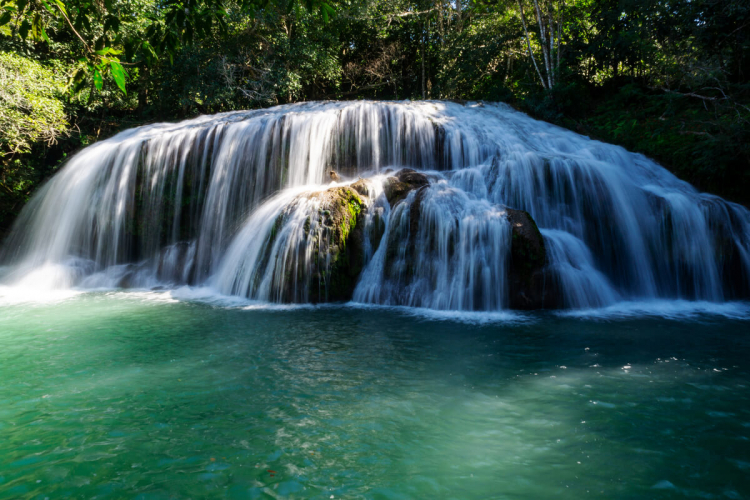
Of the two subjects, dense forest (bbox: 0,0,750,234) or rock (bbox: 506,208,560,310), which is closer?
rock (bbox: 506,208,560,310)

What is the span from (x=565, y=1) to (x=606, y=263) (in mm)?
14719

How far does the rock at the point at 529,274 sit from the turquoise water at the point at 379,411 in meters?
1.18

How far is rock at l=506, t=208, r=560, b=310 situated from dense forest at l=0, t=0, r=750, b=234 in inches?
215

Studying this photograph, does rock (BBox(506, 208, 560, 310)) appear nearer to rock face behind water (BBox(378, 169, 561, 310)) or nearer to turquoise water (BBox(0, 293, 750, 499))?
rock face behind water (BBox(378, 169, 561, 310))

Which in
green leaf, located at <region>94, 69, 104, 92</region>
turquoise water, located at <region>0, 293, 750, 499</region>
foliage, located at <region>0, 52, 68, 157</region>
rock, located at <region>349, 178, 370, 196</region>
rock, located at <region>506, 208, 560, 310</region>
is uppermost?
foliage, located at <region>0, 52, 68, 157</region>

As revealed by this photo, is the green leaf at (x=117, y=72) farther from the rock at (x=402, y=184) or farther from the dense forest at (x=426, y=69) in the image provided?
the rock at (x=402, y=184)

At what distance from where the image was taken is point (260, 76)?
817 inches

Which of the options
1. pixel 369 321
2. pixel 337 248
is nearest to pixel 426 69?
pixel 337 248

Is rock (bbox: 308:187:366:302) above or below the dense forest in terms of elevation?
below

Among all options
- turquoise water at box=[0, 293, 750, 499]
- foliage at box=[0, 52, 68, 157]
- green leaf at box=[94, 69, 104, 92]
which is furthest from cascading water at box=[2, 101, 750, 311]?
green leaf at box=[94, 69, 104, 92]

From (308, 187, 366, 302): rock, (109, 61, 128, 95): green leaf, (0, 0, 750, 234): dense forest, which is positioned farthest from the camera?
(0, 0, 750, 234): dense forest

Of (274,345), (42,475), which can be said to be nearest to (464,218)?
(274,345)

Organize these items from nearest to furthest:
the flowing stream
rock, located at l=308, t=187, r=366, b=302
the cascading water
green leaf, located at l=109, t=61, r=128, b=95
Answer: green leaf, located at l=109, t=61, r=128, b=95 → the flowing stream → the cascading water → rock, located at l=308, t=187, r=366, b=302

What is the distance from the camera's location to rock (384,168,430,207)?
30.6 feet
